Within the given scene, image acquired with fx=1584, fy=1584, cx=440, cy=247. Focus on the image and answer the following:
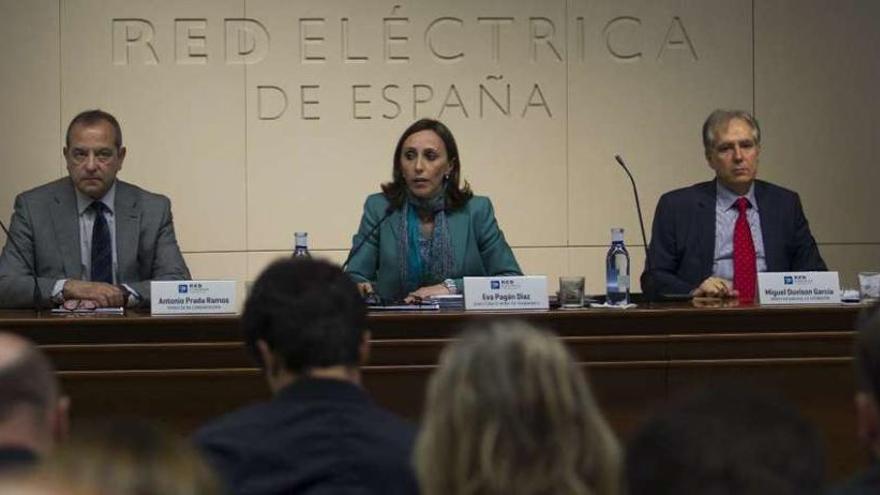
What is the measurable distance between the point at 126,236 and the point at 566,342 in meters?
2.03

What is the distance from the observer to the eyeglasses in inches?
235

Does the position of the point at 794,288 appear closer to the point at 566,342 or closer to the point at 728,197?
the point at 566,342

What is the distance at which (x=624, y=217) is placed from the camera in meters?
7.81

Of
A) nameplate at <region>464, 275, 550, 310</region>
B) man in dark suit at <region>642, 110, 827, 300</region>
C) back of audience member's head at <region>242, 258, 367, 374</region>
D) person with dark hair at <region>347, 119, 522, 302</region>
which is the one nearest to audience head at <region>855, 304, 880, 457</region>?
back of audience member's head at <region>242, 258, 367, 374</region>

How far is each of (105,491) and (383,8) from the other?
6.36 m

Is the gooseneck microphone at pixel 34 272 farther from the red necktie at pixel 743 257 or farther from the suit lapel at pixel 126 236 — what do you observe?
the red necktie at pixel 743 257

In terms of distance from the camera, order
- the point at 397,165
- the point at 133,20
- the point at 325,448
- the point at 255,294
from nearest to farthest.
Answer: the point at 325,448, the point at 255,294, the point at 397,165, the point at 133,20

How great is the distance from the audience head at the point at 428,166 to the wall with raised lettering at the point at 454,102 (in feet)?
5.47

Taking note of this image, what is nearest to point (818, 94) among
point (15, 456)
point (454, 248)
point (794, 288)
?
point (454, 248)

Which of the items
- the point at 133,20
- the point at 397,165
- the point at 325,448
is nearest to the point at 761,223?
the point at 397,165

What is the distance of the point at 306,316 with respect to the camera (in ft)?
9.50

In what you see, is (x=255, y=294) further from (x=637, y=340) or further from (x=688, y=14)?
(x=688, y=14)

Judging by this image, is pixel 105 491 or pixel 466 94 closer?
pixel 105 491

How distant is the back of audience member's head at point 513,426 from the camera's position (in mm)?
2078
